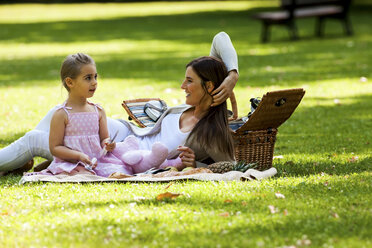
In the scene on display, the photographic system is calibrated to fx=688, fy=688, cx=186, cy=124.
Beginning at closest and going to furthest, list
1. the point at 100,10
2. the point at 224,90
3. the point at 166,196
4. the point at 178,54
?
the point at 166,196 < the point at 224,90 < the point at 178,54 < the point at 100,10

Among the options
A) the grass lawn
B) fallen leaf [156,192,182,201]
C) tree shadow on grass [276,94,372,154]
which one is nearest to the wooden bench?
the grass lawn

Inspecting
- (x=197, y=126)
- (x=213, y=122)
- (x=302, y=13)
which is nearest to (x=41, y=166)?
(x=197, y=126)

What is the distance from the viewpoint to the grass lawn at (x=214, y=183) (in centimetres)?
396

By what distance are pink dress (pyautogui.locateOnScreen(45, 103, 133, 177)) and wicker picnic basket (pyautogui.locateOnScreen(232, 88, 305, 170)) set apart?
0.97 metres

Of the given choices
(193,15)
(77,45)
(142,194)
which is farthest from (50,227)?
(193,15)

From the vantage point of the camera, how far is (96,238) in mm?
3867

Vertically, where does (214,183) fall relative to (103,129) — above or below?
below

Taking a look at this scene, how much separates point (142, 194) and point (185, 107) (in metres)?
1.37

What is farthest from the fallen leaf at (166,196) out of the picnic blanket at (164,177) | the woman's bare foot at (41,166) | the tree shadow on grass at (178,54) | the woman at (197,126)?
the tree shadow on grass at (178,54)

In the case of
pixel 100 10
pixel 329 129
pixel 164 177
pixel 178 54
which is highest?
pixel 164 177

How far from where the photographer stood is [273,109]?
18.2 ft

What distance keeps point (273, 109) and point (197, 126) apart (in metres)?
0.63

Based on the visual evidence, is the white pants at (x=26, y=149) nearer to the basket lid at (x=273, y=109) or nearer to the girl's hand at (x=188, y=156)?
the girl's hand at (x=188, y=156)

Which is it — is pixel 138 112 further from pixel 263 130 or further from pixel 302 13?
pixel 302 13
